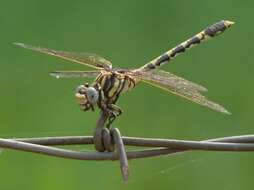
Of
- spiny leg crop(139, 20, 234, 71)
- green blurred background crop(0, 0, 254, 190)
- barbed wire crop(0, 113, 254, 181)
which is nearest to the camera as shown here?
barbed wire crop(0, 113, 254, 181)

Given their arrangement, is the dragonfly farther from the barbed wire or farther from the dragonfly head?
the barbed wire

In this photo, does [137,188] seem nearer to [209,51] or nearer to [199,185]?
[199,185]

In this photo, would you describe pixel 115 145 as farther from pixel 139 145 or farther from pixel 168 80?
pixel 168 80

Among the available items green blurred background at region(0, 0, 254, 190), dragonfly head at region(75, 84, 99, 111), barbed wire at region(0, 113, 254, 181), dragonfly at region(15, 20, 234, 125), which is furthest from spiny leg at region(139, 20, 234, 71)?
green blurred background at region(0, 0, 254, 190)

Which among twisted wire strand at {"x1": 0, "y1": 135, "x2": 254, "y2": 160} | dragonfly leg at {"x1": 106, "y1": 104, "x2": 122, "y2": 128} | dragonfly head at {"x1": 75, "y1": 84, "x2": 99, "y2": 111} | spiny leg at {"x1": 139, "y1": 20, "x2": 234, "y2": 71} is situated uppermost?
spiny leg at {"x1": 139, "y1": 20, "x2": 234, "y2": 71}

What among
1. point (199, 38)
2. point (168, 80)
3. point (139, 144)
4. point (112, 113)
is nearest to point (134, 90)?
point (199, 38)

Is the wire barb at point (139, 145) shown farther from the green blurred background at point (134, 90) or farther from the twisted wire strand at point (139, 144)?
the green blurred background at point (134, 90)
